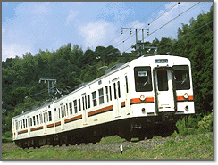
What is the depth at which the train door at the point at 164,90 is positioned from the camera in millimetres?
13724

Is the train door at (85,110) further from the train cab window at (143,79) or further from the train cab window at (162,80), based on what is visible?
the train cab window at (162,80)

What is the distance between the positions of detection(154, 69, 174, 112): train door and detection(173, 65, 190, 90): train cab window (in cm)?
34

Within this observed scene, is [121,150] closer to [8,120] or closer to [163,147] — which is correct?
[163,147]

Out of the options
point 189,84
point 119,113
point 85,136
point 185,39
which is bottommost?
point 85,136

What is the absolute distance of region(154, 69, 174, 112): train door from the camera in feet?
45.0

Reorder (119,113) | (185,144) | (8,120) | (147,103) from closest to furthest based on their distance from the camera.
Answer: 1. (185,144)
2. (147,103)
3. (119,113)
4. (8,120)

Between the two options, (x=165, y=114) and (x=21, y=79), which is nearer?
(x=165, y=114)

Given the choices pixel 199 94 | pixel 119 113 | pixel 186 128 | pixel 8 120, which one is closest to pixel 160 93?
pixel 119 113

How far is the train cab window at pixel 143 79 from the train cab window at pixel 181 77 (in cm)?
109

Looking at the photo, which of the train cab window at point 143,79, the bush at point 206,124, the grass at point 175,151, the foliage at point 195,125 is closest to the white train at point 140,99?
the train cab window at point 143,79

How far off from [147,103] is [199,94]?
7408 mm

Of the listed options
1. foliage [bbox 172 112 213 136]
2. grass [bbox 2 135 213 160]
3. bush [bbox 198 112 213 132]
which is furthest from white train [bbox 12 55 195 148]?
bush [bbox 198 112 213 132]

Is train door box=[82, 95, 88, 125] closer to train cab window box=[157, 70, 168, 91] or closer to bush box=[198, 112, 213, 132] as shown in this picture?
train cab window box=[157, 70, 168, 91]

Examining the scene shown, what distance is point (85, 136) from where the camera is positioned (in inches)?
788
